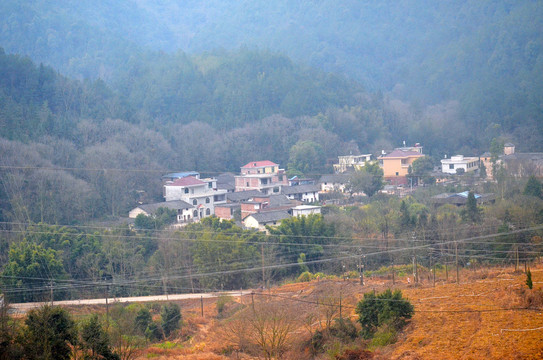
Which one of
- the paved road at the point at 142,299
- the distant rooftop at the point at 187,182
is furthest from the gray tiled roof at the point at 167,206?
the paved road at the point at 142,299

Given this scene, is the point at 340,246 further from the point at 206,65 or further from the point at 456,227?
the point at 206,65

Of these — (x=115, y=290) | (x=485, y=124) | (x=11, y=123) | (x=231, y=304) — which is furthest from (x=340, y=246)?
(x=485, y=124)

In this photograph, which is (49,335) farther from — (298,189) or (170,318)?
(298,189)

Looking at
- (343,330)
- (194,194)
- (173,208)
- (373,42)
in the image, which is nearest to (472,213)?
(343,330)

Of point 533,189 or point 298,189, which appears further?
point 298,189

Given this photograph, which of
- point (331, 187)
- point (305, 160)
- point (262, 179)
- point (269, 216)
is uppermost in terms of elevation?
point (305, 160)

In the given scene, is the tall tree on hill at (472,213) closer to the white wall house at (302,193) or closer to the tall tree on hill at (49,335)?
the white wall house at (302,193)

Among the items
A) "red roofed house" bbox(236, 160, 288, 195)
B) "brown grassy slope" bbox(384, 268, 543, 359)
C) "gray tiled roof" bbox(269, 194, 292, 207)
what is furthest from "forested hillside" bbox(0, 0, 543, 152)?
"brown grassy slope" bbox(384, 268, 543, 359)
